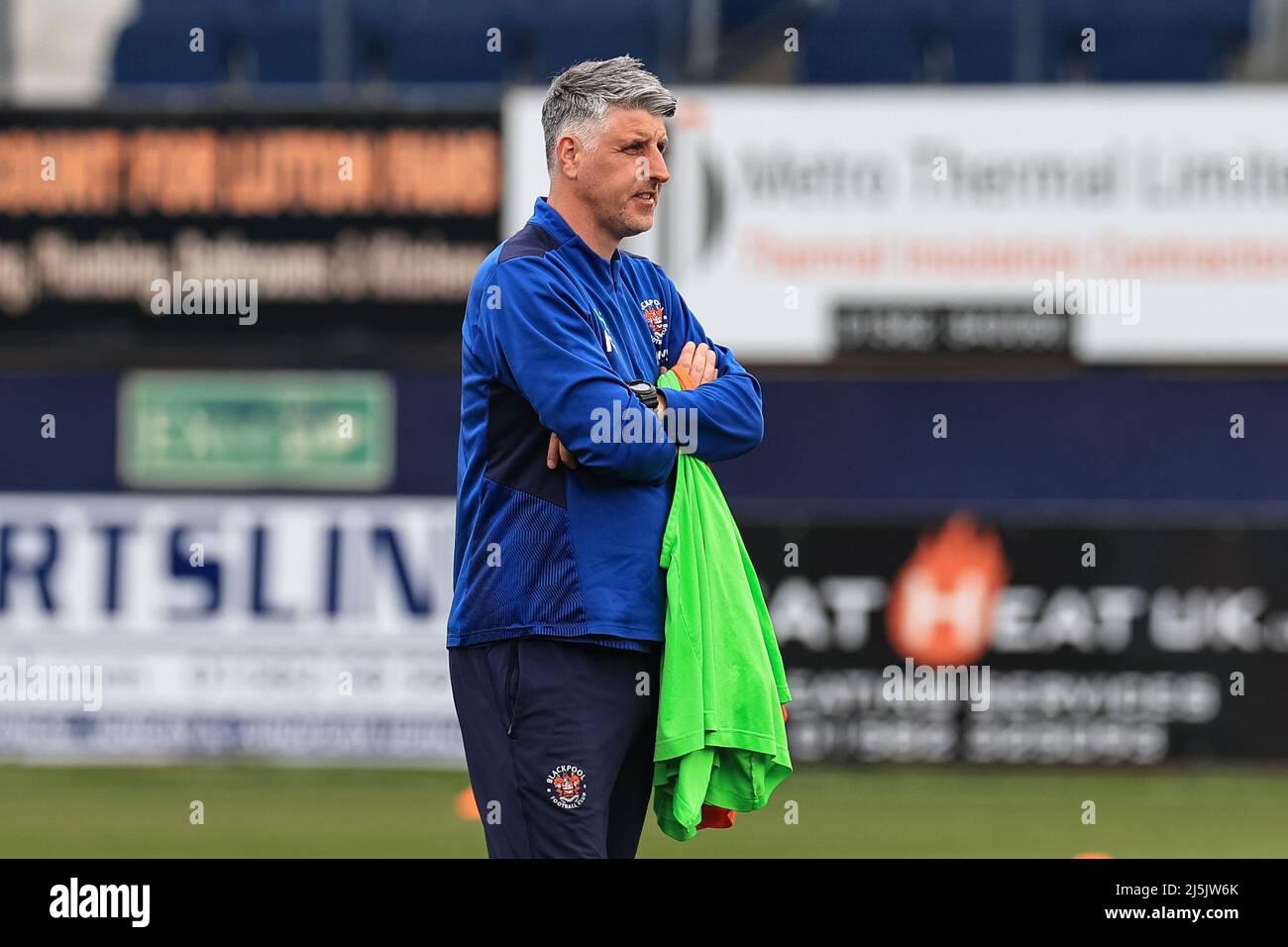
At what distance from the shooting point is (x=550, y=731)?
3.10m

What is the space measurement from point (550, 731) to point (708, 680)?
0.27 m

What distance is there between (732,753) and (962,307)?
27.0 ft

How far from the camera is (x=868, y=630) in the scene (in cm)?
1070

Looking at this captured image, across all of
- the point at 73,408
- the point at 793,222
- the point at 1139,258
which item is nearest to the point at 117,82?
the point at 73,408

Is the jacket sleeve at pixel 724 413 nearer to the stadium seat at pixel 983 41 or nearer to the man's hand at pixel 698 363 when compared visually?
the man's hand at pixel 698 363

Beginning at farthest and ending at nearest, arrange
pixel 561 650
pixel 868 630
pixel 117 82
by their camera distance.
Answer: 1. pixel 117 82
2. pixel 868 630
3. pixel 561 650

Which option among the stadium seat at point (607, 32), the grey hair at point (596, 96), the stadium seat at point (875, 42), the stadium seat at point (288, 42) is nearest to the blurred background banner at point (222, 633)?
the stadium seat at point (288, 42)

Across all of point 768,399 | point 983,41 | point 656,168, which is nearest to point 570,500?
point 656,168

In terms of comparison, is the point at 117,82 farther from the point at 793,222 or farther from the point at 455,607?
the point at 455,607

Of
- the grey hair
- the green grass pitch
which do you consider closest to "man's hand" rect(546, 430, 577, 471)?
the grey hair

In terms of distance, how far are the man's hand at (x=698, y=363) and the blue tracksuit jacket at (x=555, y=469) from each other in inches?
4.4

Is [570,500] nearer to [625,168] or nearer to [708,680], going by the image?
[708,680]

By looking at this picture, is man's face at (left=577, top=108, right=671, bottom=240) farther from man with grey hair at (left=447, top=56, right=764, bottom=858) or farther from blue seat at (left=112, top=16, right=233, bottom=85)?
blue seat at (left=112, top=16, right=233, bottom=85)

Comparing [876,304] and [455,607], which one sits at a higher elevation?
[876,304]
